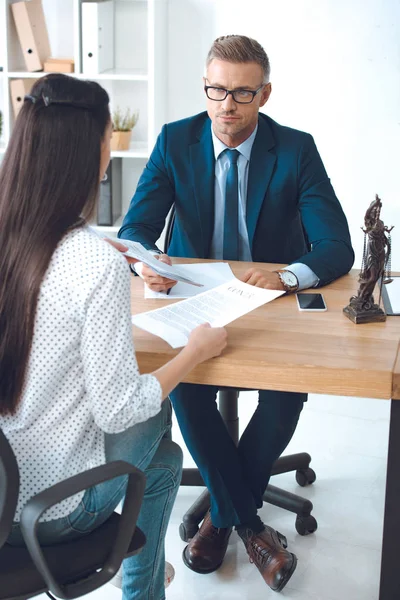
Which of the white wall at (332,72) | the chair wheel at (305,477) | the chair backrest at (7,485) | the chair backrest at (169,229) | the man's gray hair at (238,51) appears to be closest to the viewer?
the chair backrest at (7,485)

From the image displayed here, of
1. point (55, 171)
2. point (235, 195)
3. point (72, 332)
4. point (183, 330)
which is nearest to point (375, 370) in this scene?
point (183, 330)

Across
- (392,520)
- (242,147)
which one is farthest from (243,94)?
(392,520)

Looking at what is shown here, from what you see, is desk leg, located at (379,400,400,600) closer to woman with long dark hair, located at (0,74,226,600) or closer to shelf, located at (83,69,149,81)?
woman with long dark hair, located at (0,74,226,600)

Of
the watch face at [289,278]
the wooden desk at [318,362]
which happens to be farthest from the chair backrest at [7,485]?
the watch face at [289,278]

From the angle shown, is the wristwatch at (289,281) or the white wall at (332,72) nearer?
the wristwatch at (289,281)

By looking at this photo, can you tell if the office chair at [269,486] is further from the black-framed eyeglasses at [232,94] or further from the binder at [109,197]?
the binder at [109,197]

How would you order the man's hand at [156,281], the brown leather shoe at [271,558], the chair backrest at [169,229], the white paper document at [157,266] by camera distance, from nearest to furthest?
the white paper document at [157,266] < the man's hand at [156,281] < the brown leather shoe at [271,558] < the chair backrest at [169,229]

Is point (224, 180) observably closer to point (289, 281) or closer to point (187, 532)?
point (289, 281)

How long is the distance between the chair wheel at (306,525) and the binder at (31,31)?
7.99ft

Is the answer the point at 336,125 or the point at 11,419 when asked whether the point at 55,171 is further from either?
the point at 336,125

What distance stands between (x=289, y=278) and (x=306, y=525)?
788mm

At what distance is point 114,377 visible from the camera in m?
1.31

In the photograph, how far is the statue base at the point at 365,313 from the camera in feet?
5.79

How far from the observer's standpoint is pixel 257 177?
2.37 m
